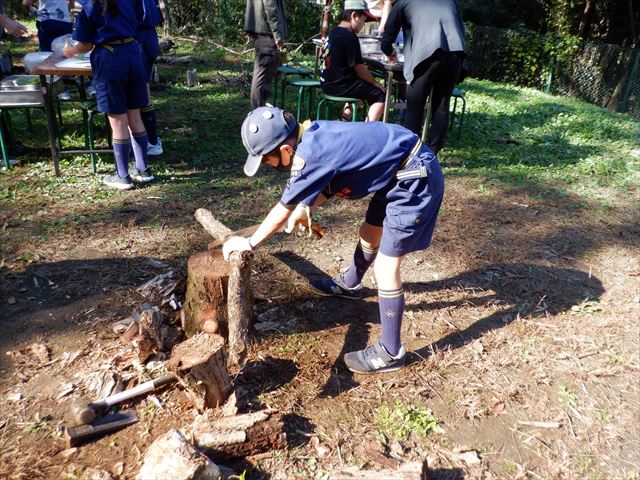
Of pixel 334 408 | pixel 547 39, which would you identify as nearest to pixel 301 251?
pixel 334 408

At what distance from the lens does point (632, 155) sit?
7.36 metres

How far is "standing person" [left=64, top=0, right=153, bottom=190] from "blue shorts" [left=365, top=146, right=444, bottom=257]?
124 inches

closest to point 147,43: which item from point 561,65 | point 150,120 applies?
point 150,120

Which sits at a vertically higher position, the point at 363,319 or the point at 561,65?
the point at 561,65

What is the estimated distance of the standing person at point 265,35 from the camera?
20.8 feet

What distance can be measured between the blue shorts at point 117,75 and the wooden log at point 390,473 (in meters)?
3.94

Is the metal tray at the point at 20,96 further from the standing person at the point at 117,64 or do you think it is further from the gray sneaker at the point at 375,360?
the gray sneaker at the point at 375,360

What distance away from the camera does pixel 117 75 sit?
4641 mm

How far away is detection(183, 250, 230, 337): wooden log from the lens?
2932mm

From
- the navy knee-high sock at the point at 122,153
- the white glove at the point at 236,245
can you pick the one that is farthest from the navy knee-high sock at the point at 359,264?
the navy knee-high sock at the point at 122,153

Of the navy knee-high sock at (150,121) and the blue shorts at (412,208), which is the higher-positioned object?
the blue shorts at (412,208)

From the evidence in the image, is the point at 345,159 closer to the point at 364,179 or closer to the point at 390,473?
the point at 364,179

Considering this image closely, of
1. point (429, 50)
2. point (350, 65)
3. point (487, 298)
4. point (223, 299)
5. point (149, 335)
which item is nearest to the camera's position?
point (149, 335)

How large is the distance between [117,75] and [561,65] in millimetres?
12081
